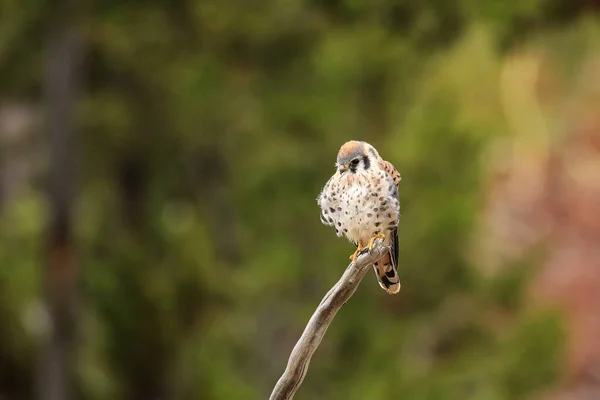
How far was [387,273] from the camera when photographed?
4.84 feet

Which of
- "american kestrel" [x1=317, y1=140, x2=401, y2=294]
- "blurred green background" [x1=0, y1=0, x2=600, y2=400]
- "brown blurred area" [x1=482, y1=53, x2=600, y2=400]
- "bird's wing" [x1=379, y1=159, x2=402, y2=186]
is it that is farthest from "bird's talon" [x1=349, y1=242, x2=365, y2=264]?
"brown blurred area" [x1=482, y1=53, x2=600, y2=400]

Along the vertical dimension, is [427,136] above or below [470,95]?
below

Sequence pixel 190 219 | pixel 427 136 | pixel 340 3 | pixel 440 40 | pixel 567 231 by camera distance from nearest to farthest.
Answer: pixel 440 40 → pixel 340 3 → pixel 427 136 → pixel 190 219 → pixel 567 231

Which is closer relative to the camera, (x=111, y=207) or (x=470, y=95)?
(x=470, y=95)

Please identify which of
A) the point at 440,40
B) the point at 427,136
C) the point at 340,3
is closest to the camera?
the point at 440,40

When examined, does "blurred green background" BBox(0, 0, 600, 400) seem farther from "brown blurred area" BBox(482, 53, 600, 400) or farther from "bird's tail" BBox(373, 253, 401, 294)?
"brown blurred area" BBox(482, 53, 600, 400)

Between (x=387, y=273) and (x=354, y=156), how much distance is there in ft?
0.89

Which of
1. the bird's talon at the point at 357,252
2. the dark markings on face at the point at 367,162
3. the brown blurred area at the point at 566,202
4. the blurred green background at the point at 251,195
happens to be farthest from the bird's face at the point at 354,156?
the brown blurred area at the point at 566,202

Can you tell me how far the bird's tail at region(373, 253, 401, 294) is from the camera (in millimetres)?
1433

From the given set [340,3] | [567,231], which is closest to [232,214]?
[340,3]

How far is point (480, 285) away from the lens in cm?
519

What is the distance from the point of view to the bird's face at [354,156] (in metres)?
1.26

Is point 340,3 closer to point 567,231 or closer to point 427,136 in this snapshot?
point 427,136

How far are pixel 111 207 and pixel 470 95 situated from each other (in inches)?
99.9
